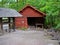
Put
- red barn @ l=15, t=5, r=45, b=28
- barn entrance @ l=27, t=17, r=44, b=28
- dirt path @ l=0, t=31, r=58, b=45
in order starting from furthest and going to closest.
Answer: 1. barn entrance @ l=27, t=17, r=44, b=28
2. red barn @ l=15, t=5, r=45, b=28
3. dirt path @ l=0, t=31, r=58, b=45

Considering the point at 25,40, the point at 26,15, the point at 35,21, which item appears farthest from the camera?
the point at 35,21

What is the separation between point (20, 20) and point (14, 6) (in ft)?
29.7

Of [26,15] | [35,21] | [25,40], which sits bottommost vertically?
[35,21]

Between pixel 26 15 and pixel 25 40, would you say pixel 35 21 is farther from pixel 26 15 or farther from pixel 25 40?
pixel 25 40

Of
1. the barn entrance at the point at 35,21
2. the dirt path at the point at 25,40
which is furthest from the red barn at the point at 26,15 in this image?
the dirt path at the point at 25,40

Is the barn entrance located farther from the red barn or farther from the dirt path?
the dirt path

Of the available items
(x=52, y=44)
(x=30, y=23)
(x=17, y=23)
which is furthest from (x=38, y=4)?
(x=52, y=44)

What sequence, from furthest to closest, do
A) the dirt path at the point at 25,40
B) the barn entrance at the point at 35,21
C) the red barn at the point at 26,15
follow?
1. the barn entrance at the point at 35,21
2. the red barn at the point at 26,15
3. the dirt path at the point at 25,40

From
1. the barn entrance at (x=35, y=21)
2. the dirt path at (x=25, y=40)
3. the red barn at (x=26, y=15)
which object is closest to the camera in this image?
the dirt path at (x=25, y=40)

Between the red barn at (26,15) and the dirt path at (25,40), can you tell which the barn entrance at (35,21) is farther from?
the dirt path at (25,40)

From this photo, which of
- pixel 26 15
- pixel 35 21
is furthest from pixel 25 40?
pixel 35 21

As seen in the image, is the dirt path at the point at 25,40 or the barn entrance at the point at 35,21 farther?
the barn entrance at the point at 35,21

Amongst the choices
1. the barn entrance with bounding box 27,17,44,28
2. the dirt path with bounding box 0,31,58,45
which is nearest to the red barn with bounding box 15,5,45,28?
the barn entrance with bounding box 27,17,44,28

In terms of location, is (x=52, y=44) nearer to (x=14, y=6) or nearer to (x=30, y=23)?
(x=30, y=23)
